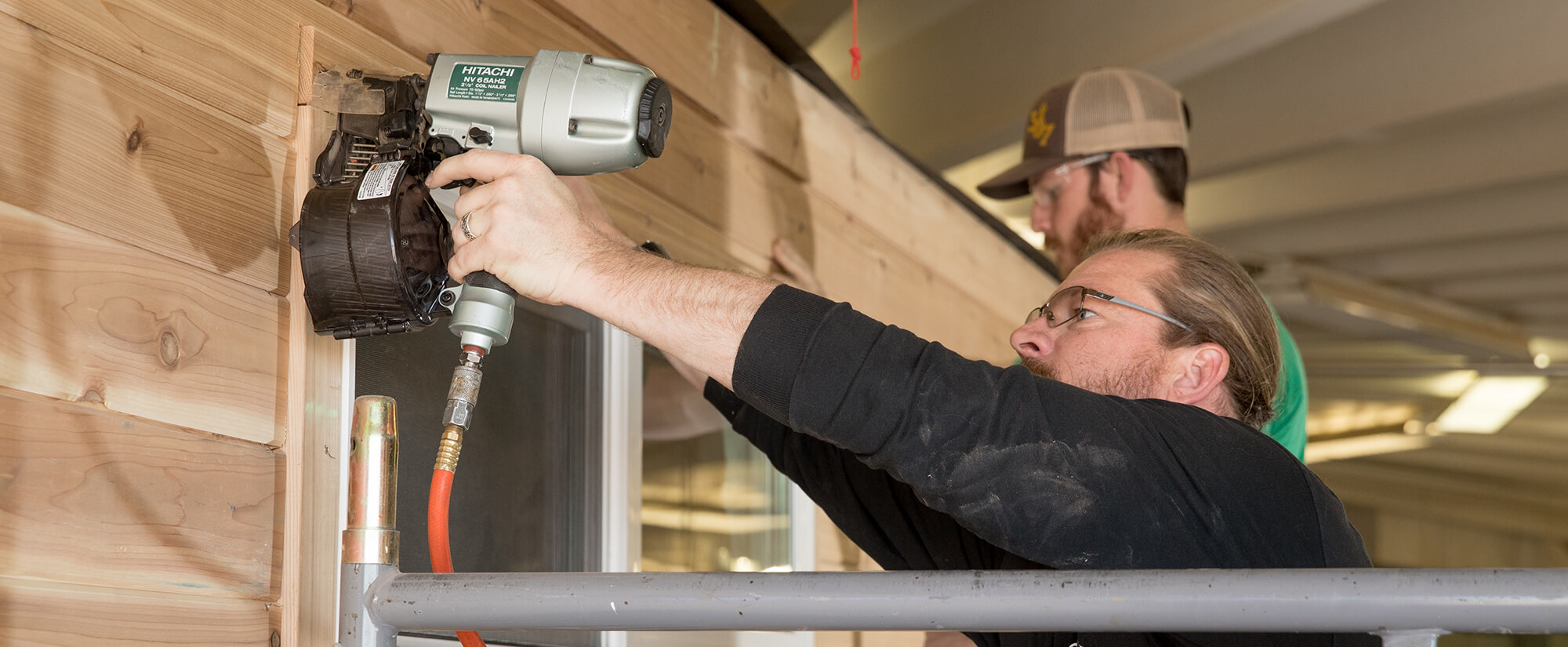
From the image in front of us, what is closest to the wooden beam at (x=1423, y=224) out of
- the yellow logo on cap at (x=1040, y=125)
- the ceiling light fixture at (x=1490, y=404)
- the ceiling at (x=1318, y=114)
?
the ceiling at (x=1318, y=114)

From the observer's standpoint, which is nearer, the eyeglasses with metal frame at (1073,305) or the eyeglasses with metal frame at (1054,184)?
the eyeglasses with metal frame at (1073,305)

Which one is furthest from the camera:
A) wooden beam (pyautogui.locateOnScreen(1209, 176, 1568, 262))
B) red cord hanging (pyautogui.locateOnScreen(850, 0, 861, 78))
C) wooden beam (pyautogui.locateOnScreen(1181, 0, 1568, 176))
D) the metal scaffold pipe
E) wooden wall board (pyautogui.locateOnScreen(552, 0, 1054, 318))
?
wooden beam (pyautogui.locateOnScreen(1209, 176, 1568, 262))

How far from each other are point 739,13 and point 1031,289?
228cm

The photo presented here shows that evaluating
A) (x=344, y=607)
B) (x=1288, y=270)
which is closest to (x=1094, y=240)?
(x=344, y=607)

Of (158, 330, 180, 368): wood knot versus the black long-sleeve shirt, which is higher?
(158, 330, 180, 368): wood knot

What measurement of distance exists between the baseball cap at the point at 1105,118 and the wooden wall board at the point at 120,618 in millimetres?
1858

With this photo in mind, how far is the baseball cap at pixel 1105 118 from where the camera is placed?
2.43 m

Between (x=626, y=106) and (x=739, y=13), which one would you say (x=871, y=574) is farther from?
(x=739, y=13)

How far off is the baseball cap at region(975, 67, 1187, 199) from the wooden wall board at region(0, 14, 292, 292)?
1.71 m

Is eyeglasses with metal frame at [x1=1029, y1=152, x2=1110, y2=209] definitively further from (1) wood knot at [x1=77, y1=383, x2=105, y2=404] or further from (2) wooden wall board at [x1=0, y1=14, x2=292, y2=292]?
(1) wood knot at [x1=77, y1=383, x2=105, y2=404]

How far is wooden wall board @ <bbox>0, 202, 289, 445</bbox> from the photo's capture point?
86cm

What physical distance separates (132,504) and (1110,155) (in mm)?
1993

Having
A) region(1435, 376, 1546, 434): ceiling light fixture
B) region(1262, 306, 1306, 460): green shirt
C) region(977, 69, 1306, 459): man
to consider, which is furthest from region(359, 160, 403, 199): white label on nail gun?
region(1435, 376, 1546, 434): ceiling light fixture

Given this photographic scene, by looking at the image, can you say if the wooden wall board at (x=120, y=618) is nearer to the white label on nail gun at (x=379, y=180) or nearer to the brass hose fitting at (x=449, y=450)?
the brass hose fitting at (x=449, y=450)
